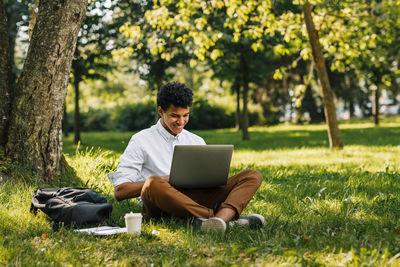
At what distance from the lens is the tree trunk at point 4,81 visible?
19.2ft

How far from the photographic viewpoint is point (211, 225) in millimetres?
3672

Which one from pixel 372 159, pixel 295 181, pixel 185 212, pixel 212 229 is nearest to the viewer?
pixel 212 229

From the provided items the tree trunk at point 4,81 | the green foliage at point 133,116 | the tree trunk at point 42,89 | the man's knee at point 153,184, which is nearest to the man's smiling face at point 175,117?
the man's knee at point 153,184

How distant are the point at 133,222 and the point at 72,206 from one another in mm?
676

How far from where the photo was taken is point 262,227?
156 inches

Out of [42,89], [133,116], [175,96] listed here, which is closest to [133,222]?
[175,96]

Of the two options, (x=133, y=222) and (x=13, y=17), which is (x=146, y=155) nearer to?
(x=133, y=222)

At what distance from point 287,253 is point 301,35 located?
10.5 m

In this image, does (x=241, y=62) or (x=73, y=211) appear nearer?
(x=73, y=211)

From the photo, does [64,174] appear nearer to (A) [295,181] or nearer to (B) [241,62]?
(A) [295,181]

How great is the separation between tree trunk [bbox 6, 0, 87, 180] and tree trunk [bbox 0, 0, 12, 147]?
12cm

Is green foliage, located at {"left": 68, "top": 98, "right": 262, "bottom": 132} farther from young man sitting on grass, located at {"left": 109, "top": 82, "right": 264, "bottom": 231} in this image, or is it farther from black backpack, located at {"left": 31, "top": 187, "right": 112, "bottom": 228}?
black backpack, located at {"left": 31, "top": 187, "right": 112, "bottom": 228}

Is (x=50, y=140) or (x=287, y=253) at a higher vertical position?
(x=50, y=140)

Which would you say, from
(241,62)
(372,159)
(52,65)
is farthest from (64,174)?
(241,62)
